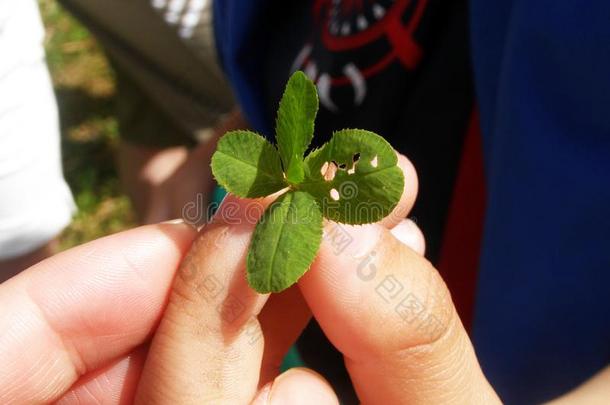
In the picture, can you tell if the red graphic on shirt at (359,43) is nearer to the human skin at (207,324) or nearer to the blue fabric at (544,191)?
the blue fabric at (544,191)

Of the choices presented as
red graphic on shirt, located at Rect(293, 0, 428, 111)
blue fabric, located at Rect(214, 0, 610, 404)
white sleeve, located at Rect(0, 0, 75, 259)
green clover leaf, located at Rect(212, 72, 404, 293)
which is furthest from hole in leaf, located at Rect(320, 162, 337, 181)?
white sleeve, located at Rect(0, 0, 75, 259)

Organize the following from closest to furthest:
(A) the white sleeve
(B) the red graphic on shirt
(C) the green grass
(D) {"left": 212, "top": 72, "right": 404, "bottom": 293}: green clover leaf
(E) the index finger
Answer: (D) {"left": 212, "top": 72, "right": 404, "bottom": 293}: green clover leaf
(E) the index finger
(B) the red graphic on shirt
(A) the white sleeve
(C) the green grass

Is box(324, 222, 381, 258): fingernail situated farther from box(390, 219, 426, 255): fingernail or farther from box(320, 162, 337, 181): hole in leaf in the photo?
box(390, 219, 426, 255): fingernail

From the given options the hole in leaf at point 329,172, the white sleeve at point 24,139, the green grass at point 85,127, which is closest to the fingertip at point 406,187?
the hole in leaf at point 329,172

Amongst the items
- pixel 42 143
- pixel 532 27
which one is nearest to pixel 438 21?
pixel 532 27

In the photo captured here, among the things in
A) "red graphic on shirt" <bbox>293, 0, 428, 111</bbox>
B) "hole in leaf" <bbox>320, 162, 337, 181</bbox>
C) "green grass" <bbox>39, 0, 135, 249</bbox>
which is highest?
"hole in leaf" <bbox>320, 162, 337, 181</bbox>

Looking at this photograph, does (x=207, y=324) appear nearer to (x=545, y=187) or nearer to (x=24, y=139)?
(x=545, y=187)

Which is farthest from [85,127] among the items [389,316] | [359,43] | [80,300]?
[389,316]

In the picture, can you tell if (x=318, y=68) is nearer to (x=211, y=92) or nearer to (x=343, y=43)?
(x=343, y=43)
